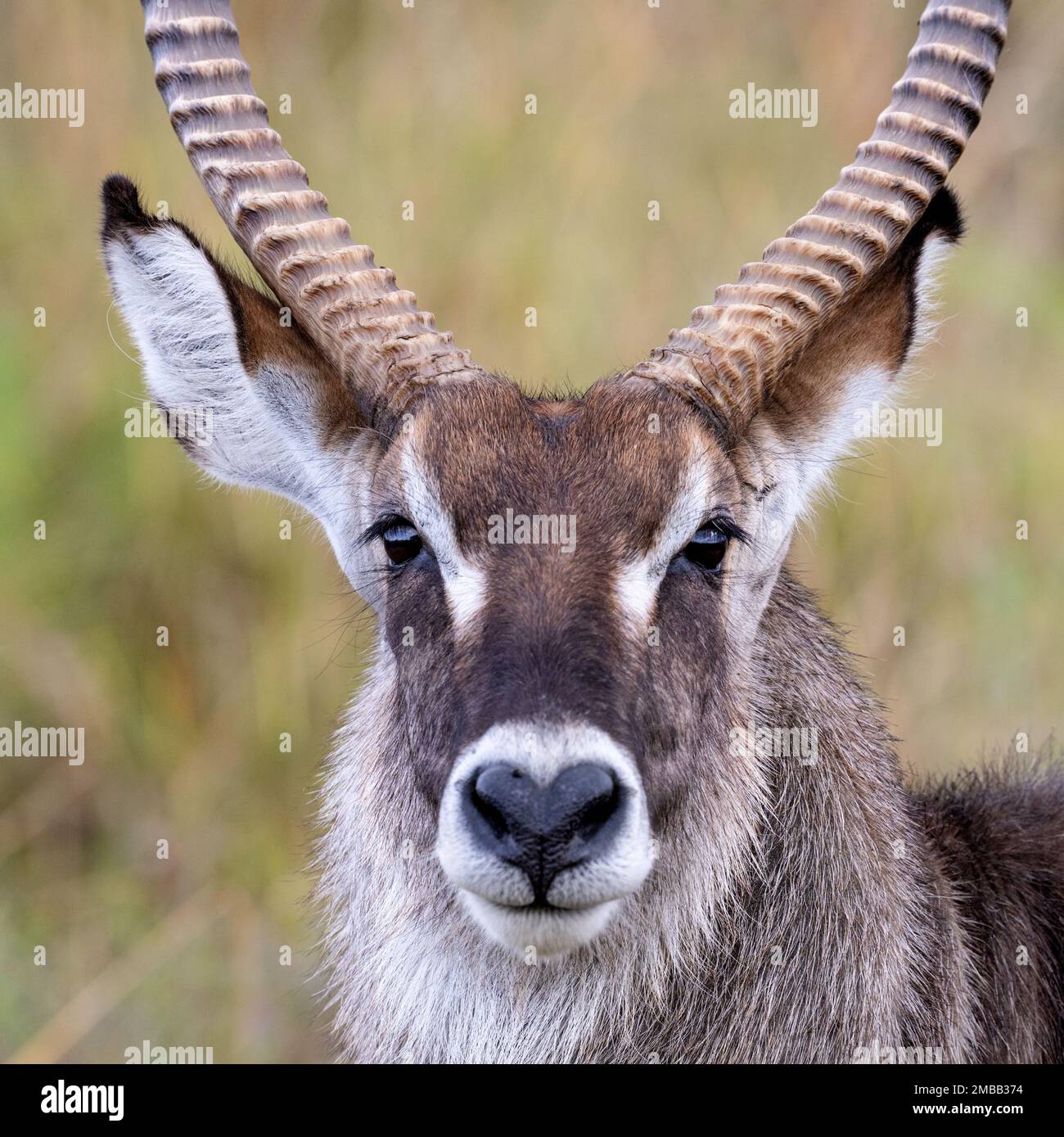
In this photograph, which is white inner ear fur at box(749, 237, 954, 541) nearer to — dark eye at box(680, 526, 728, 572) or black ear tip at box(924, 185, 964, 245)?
black ear tip at box(924, 185, 964, 245)

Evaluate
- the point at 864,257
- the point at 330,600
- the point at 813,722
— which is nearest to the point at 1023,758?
the point at 813,722

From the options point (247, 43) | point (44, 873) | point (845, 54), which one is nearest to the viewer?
point (44, 873)

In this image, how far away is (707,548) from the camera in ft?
15.4

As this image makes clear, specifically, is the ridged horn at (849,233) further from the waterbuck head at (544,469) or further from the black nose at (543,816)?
the black nose at (543,816)

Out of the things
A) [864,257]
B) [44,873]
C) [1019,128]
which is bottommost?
[44,873]

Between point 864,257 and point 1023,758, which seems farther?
point 1023,758

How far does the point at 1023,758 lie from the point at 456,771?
347 cm

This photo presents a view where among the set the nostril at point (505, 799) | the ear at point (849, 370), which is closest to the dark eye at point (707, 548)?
the ear at point (849, 370)

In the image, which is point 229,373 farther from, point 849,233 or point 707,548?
point 849,233

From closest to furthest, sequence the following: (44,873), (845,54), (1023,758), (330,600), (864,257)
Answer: (864,257) → (1023,758) → (44,873) → (330,600) → (845,54)

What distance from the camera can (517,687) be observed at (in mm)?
4117

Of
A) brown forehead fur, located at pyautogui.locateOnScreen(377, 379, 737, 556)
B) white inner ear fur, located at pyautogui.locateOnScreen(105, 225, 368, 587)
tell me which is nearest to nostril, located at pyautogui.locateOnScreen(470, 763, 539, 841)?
brown forehead fur, located at pyautogui.locateOnScreen(377, 379, 737, 556)

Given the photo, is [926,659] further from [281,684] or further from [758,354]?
[758,354]

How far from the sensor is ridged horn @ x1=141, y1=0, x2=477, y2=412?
16.4 feet
